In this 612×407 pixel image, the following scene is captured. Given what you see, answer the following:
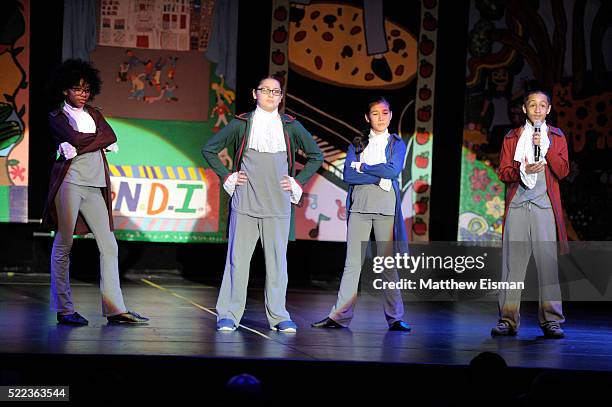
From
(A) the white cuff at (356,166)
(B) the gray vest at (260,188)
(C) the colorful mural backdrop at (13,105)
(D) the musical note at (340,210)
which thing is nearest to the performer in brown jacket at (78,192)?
(B) the gray vest at (260,188)

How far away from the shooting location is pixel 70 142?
5.74 metres

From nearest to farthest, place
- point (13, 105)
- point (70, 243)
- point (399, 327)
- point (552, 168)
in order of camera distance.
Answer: point (70, 243) → point (552, 168) → point (399, 327) → point (13, 105)

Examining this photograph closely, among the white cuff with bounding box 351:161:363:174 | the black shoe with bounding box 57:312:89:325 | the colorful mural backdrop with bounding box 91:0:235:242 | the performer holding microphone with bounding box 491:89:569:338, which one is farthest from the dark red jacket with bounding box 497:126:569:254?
the colorful mural backdrop with bounding box 91:0:235:242

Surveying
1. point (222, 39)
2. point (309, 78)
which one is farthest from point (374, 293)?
point (222, 39)

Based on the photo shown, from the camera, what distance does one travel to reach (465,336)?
6043 millimetres

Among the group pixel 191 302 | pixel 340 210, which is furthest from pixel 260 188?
pixel 340 210

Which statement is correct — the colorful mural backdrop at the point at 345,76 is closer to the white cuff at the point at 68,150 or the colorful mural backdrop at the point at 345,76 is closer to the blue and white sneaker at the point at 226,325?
the blue and white sneaker at the point at 226,325

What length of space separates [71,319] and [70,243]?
0.45 meters

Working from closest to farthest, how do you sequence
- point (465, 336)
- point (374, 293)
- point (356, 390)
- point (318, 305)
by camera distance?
point (356, 390) → point (465, 336) → point (318, 305) → point (374, 293)

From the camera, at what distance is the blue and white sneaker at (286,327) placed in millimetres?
5773

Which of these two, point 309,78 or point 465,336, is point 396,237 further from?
point 309,78

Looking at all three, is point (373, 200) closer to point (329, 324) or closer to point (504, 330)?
point (329, 324)

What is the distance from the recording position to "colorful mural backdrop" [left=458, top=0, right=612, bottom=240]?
9.72 metres

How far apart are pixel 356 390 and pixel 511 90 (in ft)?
19.3
